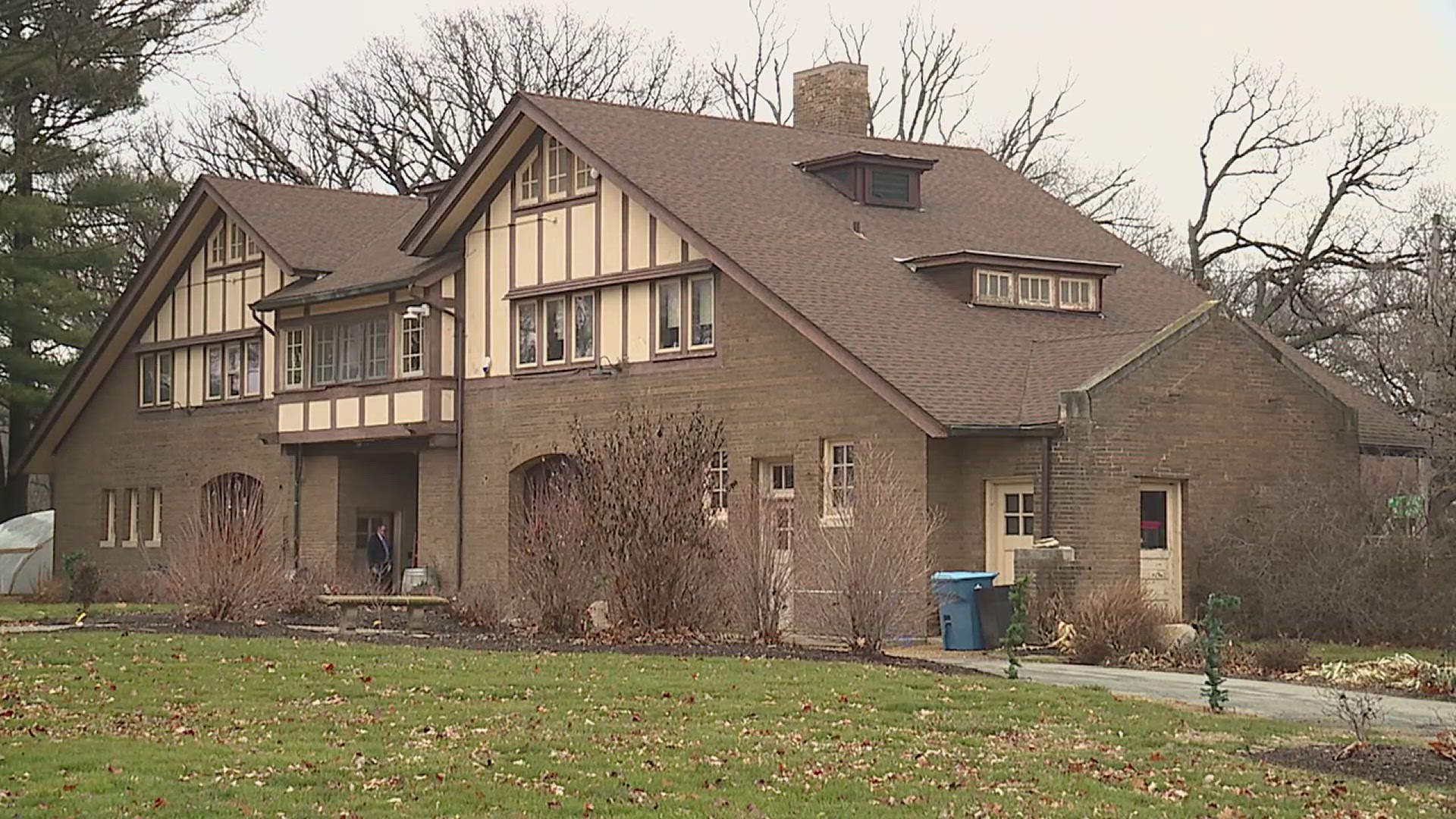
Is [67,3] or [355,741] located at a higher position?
[67,3]

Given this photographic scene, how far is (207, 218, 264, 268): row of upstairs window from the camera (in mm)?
42438

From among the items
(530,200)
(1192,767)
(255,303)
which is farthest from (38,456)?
(1192,767)

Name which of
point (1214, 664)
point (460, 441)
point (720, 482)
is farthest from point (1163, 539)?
point (460, 441)

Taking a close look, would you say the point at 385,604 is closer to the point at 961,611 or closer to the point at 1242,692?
the point at 961,611

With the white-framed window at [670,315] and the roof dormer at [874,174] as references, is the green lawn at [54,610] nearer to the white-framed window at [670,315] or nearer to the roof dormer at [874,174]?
the white-framed window at [670,315]

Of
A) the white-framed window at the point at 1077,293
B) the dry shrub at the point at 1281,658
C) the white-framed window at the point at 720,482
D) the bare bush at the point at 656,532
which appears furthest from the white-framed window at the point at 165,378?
the dry shrub at the point at 1281,658

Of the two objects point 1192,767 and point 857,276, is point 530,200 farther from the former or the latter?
point 1192,767

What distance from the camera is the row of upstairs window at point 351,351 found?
37.4m

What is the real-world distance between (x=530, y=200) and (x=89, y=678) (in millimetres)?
17772

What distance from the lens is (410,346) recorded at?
37.5 meters

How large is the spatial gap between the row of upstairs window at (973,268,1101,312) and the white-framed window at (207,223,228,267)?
1842 cm

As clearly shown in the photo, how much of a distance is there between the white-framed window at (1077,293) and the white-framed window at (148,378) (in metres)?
21.8

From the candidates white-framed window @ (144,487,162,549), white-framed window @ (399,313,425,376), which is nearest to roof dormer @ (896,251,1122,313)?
white-framed window @ (399,313,425,376)

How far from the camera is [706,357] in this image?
31.4 m
